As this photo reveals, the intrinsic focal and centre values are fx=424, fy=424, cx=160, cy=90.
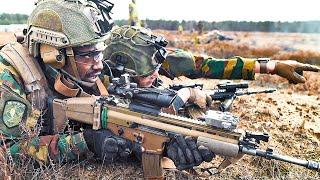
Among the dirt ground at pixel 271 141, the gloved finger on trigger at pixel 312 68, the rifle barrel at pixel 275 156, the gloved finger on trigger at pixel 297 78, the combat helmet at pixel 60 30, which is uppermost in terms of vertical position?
the combat helmet at pixel 60 30

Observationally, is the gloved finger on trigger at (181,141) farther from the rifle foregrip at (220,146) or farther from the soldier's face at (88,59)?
the soldier's face at (88,59)

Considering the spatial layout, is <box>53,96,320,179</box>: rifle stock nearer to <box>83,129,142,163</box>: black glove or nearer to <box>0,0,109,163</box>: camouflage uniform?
<box>83,129,142,163</box>: black glove

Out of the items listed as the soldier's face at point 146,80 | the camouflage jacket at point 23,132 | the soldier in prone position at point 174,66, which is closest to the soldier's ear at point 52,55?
the camouflage jacket at point 23,132

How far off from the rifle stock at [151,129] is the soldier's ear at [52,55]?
43 cm

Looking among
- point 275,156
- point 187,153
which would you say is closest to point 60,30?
point 187,153

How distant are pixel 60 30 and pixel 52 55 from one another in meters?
0.27

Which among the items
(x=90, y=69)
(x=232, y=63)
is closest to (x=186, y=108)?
(x=232, y=63)

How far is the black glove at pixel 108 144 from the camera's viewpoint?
396cm

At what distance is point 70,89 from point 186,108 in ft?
6.39

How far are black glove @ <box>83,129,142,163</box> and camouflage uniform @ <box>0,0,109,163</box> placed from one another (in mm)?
82

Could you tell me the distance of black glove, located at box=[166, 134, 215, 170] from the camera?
365 cm

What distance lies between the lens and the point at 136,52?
17.3 feet

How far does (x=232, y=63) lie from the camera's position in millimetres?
6555

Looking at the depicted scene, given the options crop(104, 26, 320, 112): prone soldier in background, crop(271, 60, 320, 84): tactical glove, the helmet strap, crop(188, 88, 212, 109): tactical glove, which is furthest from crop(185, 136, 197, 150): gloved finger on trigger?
crop(271, 60, 320, 84): tactical glove
